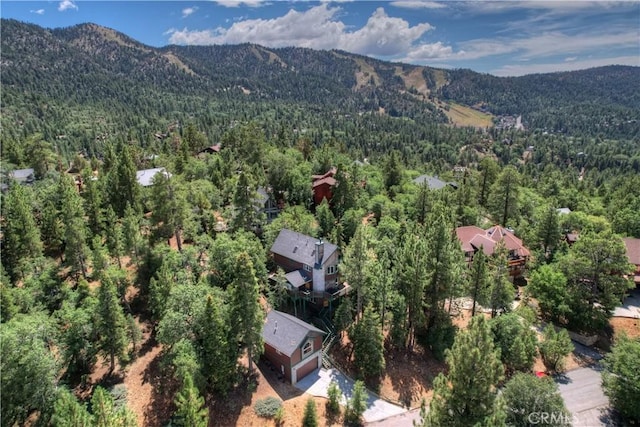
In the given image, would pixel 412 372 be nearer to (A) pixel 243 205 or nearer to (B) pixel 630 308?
(A) pixel 243 205

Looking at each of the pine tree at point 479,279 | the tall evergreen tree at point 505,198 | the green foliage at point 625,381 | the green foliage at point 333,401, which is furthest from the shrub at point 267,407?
the tall evergreen tree at point 505,198

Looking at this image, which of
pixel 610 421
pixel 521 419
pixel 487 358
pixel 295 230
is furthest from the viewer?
pixel 295 230

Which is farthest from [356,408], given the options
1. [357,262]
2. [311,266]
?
[311,266]

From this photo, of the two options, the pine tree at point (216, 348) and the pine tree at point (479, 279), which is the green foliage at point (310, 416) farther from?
the pine tree at point (479, 279)

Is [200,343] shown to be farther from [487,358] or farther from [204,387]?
[487,358]

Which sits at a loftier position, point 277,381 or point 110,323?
point 110,323

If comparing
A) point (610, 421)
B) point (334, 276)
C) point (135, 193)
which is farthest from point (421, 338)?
point (135, 193)
